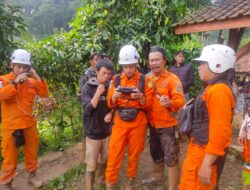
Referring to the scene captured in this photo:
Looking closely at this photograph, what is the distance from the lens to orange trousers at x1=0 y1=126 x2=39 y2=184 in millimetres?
3822

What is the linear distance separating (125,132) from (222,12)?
330 cm

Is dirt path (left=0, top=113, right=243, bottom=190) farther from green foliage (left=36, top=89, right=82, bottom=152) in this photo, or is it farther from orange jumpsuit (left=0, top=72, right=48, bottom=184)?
orange jumpsuit (left=0, top=72, right=48, bottom=184)

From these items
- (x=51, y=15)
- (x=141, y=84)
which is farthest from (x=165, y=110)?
(x=51, y=15)

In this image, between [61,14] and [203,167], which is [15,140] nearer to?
[203,167]

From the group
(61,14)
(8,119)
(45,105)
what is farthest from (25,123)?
(61,14)

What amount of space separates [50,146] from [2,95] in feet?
7.86

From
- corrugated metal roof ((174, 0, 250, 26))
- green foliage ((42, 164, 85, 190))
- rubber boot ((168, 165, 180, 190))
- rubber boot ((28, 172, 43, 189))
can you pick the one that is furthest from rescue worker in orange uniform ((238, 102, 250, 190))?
rubber boot ((28, 172, 43, 189))

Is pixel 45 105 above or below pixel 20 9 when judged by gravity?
below

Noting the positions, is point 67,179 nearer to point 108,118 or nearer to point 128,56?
point 108,118

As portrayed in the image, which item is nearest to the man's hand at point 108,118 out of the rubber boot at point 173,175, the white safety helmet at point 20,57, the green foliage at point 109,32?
the rubber boot at point 173,175

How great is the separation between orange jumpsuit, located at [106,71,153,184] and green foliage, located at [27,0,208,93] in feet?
9.07

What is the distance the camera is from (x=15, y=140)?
383cm

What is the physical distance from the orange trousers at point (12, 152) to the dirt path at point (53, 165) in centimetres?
39

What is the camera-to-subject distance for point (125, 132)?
3.40 m
